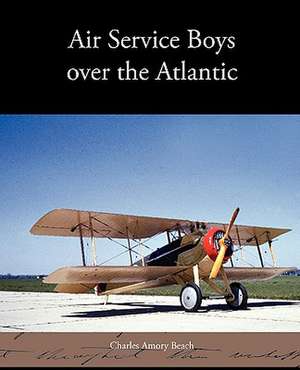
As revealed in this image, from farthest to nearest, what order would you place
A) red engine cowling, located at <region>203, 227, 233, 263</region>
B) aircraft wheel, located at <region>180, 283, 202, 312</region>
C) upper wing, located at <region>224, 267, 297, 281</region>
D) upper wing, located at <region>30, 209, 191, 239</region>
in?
upper wing, located at <region>224, 267, 297, 281</region> < red engine cowling, located at <region>203, 227, 233, 263</region> < aircraft wheel, located at <region>180, 283, 202, 312</region> < upper wing, located at <region>30, 209, 191, 239</region>

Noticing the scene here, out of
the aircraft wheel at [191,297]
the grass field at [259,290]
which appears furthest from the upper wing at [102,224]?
the grass field at [259,290]

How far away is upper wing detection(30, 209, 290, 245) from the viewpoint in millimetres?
8953

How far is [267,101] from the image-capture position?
236 inches

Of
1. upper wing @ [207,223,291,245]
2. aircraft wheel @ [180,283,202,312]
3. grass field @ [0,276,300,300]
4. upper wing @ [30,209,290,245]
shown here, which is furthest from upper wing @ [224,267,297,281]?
grass field @ [0,276,300,300]

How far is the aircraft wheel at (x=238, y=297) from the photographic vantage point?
9891mm

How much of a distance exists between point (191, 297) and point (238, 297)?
1.34 m

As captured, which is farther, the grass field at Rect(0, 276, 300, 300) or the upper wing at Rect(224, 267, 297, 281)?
the grass field at Rect(0, 276, 300, 300)

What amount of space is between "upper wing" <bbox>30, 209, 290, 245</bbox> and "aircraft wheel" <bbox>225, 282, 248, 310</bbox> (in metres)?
1.68

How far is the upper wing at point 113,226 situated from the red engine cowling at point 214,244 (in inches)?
46.7

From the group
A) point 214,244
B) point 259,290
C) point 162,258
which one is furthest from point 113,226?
point 259,290

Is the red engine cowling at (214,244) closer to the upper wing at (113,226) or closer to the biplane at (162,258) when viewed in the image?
the biplane at (162,258)

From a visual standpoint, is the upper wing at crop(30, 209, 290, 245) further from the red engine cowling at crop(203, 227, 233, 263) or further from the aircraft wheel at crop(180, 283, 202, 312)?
the aircraft wheel at crop(180, 283, 202, 312)

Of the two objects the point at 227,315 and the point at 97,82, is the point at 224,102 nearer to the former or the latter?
the point at 97,82

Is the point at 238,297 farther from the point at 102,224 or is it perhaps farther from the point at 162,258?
the point at 102,224
